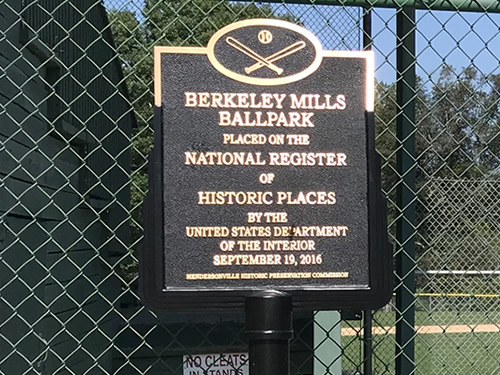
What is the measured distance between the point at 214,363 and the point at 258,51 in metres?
3.24

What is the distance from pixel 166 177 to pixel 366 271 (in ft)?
2.64

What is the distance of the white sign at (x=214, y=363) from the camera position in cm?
493

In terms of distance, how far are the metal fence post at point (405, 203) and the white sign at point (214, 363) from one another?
2.03 meters

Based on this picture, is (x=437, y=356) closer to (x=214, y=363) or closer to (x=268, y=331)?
(x=214, y=363)

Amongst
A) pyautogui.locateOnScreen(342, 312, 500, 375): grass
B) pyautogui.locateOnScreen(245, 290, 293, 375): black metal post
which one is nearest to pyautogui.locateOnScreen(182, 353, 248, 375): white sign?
pyautogui.locateOnScreen(342, 312, 500, 375): grass

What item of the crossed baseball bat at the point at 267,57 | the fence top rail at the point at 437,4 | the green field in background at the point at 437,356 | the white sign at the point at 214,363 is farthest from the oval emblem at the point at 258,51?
the green field in background at the point at 437,356

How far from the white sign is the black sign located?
2.75 meters

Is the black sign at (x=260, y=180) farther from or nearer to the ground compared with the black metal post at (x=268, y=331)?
farther from the ground

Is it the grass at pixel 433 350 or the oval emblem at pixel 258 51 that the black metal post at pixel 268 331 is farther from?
the grass at pixel 433 350

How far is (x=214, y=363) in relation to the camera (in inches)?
195

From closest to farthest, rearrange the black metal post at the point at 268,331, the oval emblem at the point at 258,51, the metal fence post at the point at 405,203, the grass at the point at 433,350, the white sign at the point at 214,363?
the black metal post at the point at 268,331, the oval emblem at the point at 258,51, the metal fence post at the point at 405,203, the white sign at the point at 214,363, the grass at the point at 433,350

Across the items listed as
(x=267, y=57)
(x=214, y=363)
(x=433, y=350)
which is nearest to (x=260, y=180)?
(x=267, y=57)

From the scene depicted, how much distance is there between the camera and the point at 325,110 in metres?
2.35

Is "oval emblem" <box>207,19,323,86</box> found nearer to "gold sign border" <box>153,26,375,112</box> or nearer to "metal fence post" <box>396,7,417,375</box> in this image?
"gold sign border" <box>153,26,375,112</box>
